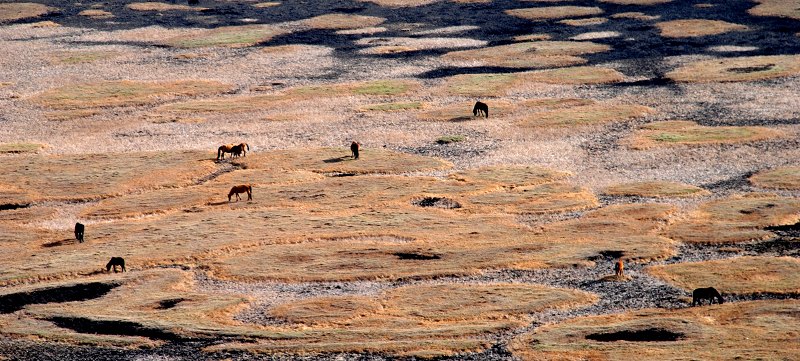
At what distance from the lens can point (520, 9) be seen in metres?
141

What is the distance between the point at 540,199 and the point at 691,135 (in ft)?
66.9

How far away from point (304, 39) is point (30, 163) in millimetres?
53806

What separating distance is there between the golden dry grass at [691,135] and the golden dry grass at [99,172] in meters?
30.4

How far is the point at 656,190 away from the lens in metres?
66.6

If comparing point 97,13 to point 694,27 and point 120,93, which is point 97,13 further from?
point 694,27

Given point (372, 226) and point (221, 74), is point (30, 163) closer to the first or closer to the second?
point (372, 226)

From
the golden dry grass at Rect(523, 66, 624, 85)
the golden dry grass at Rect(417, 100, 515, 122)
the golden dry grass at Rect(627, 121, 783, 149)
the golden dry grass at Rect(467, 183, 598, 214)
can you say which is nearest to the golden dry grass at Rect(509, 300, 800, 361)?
the golden dry grass at Rect(467, 183, 598, 214)

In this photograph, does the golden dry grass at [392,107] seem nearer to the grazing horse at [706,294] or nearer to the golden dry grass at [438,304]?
the golden dry grass at [438,304]

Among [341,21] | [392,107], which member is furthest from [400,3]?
[392,107]

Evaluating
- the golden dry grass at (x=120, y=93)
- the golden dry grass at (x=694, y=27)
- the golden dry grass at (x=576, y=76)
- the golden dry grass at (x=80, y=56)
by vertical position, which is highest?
the golden dry grass at (x=80, y=56)

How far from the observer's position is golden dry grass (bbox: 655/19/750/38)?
124 m

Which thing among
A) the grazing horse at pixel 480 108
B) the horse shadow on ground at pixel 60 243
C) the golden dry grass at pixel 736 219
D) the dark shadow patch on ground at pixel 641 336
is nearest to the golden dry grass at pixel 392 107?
the grazing horse at pixel 480 108

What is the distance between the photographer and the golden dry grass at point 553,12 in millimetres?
136625

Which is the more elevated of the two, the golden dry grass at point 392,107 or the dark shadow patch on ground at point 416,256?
the golden dry grass at point 392,107
